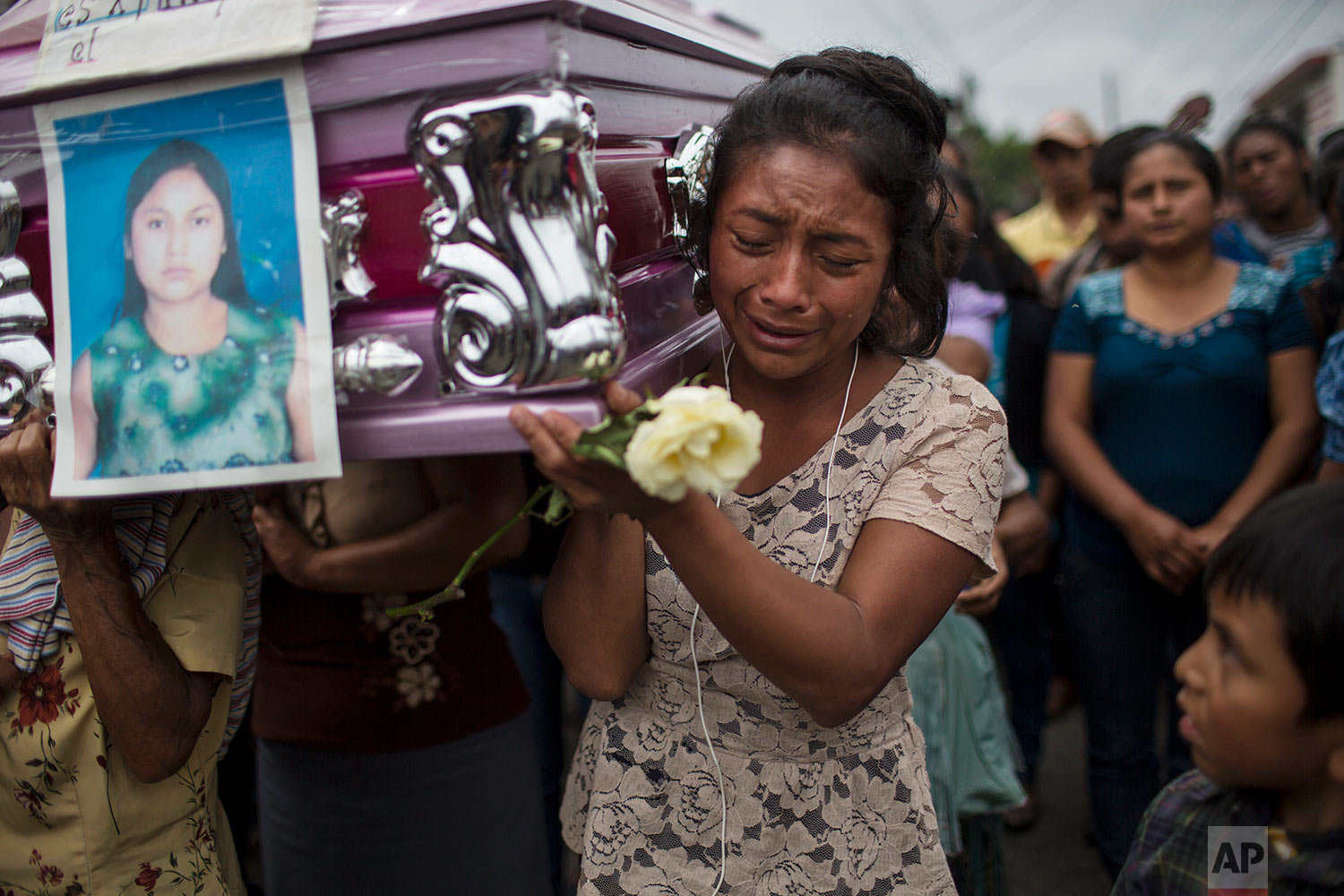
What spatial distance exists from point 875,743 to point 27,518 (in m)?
1.28

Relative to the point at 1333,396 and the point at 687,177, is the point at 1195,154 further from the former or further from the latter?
the point at 687,177

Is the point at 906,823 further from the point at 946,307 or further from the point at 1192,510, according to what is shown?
the point at 1192,510

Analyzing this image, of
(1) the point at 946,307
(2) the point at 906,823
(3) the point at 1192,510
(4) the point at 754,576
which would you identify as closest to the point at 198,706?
(4) the point at 754,576

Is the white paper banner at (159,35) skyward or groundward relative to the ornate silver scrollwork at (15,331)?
skyward

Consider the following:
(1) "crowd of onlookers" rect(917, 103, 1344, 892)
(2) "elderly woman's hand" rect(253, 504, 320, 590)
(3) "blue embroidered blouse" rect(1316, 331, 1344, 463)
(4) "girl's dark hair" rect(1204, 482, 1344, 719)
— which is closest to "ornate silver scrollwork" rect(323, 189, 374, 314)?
(2) "elderly woman's hand" rect(253, 504, 320, 590)

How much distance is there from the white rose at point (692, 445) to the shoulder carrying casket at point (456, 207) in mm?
122

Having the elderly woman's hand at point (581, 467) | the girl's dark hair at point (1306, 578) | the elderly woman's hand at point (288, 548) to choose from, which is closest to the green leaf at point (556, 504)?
the elderly woman's hand at point (581, 467)

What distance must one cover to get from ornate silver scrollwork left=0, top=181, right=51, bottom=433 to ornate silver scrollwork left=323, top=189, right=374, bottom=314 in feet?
1.44

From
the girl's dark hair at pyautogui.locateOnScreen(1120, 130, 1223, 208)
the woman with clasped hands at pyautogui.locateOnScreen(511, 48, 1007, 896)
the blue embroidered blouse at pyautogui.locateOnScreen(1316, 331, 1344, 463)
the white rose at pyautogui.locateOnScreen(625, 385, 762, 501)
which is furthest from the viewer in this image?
the girl's dark hair at pyautogui.locateOnScreen(1120, 130, 1223, 208)

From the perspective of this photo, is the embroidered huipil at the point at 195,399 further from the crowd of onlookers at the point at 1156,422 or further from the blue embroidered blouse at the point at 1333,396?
the blue embroidered blouse at the point at 1333,396

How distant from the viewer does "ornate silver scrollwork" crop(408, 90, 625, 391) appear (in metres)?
1.08

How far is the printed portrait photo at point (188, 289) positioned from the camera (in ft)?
3.85

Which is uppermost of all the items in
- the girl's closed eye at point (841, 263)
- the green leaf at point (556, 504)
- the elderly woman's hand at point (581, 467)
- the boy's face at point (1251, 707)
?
the girl's closed eye at point (841, 263)

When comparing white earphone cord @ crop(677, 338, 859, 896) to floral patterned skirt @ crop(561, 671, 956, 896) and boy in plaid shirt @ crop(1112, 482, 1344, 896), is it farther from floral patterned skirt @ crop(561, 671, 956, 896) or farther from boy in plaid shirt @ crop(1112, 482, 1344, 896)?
boy in plaid shirt @ crop(1112, 482, 1344, 896)
